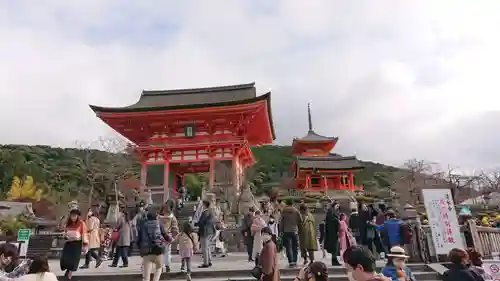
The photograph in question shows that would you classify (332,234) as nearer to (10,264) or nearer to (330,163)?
(10,264)

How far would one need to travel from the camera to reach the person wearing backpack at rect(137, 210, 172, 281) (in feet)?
21.8

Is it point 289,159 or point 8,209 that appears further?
point 289,159

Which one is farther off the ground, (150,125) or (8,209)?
(150,125)

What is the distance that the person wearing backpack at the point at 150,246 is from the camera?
6645 millimetres

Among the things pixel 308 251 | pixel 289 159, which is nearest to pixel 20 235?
pixel 308 251

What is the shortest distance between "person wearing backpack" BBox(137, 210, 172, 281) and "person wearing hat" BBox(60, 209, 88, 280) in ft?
4.19

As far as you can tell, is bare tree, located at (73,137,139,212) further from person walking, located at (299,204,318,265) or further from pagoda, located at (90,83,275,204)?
person walking, located at (299,204,318,265)

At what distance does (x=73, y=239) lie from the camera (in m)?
7.11

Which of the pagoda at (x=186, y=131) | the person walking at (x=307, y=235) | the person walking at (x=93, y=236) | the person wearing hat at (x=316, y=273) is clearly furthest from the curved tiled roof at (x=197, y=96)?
the person wearing hat at (x=316, y=273)

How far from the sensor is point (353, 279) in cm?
264

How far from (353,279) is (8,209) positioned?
27.5 meters

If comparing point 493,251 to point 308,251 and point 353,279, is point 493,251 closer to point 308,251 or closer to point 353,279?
point 308,251

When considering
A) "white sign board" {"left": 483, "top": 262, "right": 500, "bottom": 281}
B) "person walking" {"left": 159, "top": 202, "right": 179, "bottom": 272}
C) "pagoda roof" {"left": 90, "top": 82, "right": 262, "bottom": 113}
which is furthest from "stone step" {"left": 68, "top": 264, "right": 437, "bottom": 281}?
"pagoda roof" {"left": 90, "top": 82, "right": 262, "bottom": 113}

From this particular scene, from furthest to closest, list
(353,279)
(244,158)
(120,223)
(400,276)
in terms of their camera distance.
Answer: (244,158), (120,223), (400,276), (353,279)
